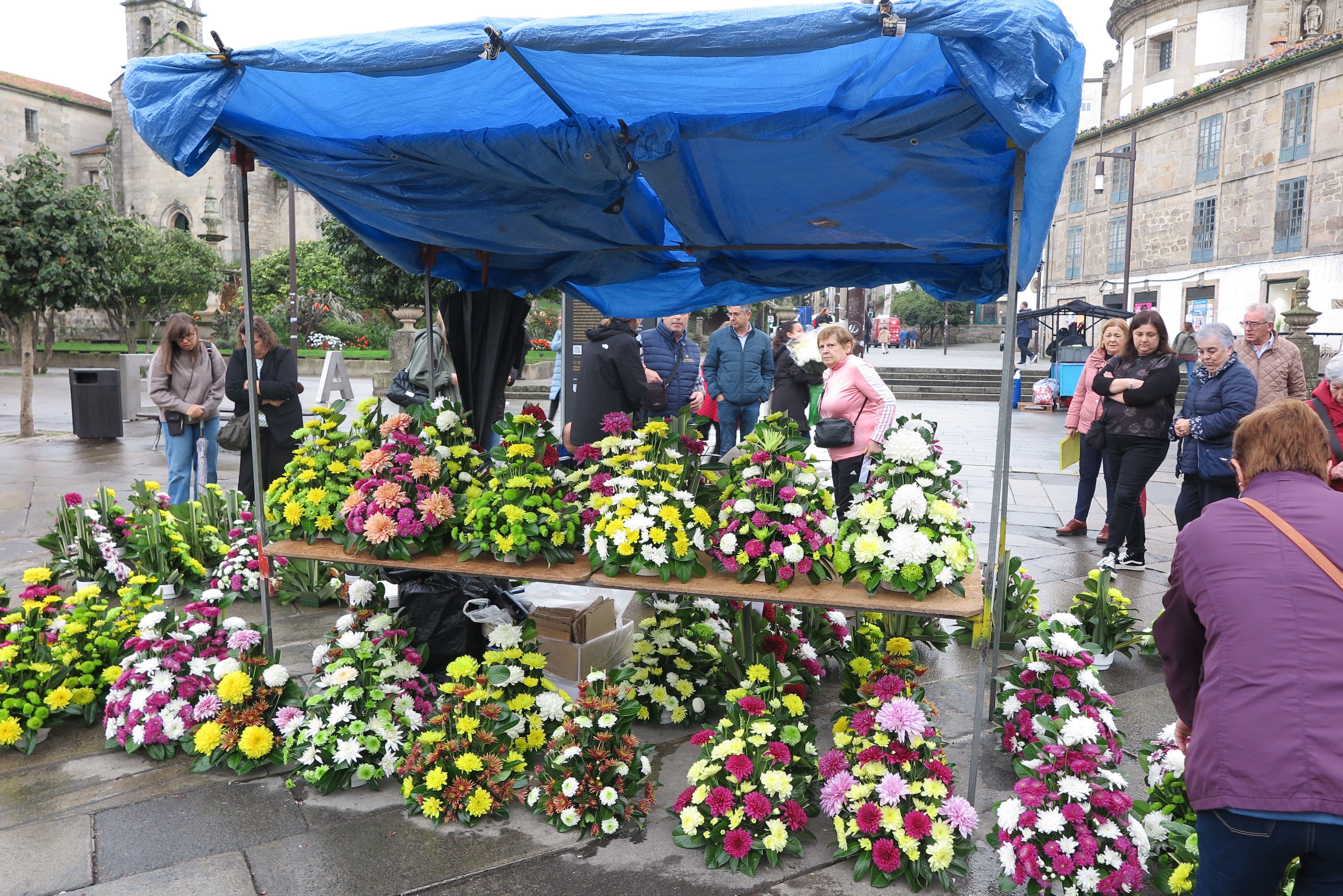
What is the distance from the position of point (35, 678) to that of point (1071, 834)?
3.97m

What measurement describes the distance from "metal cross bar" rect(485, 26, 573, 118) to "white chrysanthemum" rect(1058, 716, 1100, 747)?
2.62m

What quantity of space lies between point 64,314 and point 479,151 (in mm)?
43578

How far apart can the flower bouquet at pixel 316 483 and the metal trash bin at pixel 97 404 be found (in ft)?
33.6

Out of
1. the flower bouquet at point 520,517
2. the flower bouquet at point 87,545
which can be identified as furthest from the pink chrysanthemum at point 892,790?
the flower bouquet at point 87,545

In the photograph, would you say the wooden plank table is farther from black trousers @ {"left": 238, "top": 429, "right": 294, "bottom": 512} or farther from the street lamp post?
the street lamp post

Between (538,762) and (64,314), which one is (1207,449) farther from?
(64,314)

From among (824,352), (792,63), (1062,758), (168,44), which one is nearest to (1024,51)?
(792,63)

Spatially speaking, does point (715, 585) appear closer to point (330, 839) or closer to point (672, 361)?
point (330, 839)

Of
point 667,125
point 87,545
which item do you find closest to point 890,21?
point 667,125

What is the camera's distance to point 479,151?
3166 millimetres

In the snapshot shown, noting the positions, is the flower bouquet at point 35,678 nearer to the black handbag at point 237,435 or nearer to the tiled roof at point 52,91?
the black handbag at point 237,435

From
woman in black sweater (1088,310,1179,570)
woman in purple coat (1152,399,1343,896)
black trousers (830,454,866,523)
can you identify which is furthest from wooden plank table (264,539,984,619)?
woman in black sweater (1088,310,1179,570)

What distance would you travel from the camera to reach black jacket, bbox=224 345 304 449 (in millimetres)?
6664

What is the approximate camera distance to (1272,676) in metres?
1.85
